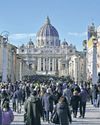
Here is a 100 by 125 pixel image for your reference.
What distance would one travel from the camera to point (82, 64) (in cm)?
15238

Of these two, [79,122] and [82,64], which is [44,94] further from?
[82,64]

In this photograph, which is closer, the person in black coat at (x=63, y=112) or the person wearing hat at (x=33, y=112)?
the person wearing hat at (x=33, y=112)

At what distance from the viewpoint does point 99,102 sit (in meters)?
32.5

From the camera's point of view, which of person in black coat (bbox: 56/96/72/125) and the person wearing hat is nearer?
the person wearing hat

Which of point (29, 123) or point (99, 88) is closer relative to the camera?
point (29, 123)

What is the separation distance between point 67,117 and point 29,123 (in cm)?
164

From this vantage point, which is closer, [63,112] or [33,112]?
[33,112]

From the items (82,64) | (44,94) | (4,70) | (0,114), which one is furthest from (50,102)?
(82,64)

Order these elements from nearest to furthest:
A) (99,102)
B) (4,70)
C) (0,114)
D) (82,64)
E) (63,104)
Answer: (0,114), (63,104), (99,102), (4,70), (82,64)

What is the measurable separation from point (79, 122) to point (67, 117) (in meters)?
6.51

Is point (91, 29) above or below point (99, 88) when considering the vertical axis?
above

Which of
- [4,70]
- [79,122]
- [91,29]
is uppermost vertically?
[91,29]

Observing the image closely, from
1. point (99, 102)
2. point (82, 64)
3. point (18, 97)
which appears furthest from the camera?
point (82, 64)

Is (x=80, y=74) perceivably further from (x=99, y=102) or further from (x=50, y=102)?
(x=50, y=102)
